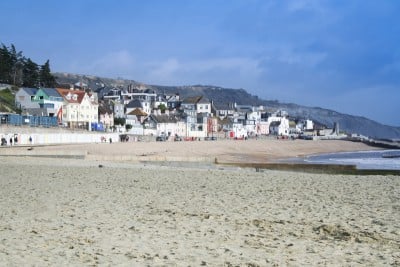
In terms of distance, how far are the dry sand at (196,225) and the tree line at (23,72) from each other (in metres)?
81.0

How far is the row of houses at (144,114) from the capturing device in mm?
73625

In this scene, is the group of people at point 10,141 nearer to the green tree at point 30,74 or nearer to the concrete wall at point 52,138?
the concrete wall at point 52,138

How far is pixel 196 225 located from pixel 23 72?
93880 millimetres

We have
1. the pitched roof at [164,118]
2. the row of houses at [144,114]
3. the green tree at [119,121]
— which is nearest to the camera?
the row of houses at [144,114]

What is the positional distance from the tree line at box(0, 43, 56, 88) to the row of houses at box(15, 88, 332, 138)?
9.21m

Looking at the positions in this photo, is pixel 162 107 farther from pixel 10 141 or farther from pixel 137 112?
pixel 10 141

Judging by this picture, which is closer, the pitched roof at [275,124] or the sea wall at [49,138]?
the sea wall at [49,138]

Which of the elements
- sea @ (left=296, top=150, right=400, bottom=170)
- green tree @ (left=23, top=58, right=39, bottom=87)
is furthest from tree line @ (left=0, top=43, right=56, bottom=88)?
sea @ (left=296, top=150, right=400, bottom=170)

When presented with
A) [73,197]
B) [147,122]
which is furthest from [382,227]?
[147,122]

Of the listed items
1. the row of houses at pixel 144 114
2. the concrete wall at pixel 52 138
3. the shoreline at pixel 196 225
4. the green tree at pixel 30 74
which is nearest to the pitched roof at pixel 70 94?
the row of houses at pixel 144 114

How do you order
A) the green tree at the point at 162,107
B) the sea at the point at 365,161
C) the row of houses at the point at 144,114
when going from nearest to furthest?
the sea at the point at 365,161 < the row of houses at the point at 144,114 < the green tree at the point at 162,107

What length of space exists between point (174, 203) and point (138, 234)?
12.5ft

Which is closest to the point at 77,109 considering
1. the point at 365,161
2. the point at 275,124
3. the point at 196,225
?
the point at 365,161

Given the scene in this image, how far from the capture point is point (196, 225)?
8852 mm
